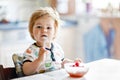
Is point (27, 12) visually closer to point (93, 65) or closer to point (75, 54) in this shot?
point (75, 54)

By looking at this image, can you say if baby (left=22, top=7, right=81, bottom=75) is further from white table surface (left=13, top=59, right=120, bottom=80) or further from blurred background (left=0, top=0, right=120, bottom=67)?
blurred background (left=0, top=0, right=120, bottom=67)

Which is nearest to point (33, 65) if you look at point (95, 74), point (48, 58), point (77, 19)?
point (48, 58)

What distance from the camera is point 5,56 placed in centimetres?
306

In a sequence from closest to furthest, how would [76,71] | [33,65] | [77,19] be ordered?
[76,71]
[33,65]
[77,19]

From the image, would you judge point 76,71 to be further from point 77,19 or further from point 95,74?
point 77,19

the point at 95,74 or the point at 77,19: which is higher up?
the point at 77,19

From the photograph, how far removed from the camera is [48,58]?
1563 mm

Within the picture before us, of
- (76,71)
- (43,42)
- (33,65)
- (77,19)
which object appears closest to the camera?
(76,71)

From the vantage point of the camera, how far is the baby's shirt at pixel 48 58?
4.97 feet

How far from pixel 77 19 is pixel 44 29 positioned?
242 cm

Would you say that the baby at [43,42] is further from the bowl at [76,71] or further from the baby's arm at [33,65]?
the bowl at [76,71]

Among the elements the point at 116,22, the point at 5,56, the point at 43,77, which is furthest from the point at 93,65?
the point at 116,22

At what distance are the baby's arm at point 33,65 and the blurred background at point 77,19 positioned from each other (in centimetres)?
175

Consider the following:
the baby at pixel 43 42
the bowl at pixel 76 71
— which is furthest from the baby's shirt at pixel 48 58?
the bowl at pixel 76 71
